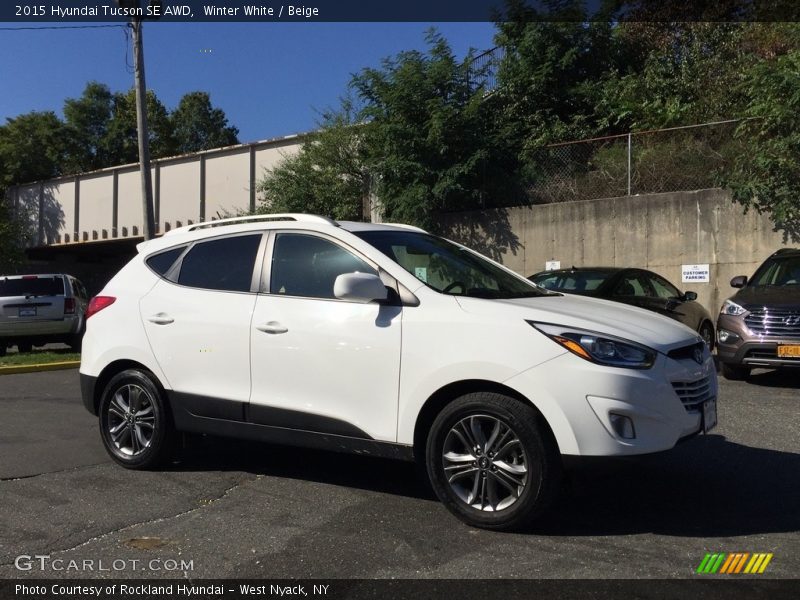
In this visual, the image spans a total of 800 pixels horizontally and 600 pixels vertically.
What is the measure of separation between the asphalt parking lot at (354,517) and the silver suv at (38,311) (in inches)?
335

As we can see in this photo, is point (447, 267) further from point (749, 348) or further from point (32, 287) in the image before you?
point (32, 287)

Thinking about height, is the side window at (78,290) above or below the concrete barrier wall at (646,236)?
below

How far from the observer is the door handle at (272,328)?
16.3 feet

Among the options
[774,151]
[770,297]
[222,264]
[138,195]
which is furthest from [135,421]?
[138,195]

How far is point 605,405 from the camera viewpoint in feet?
13.1

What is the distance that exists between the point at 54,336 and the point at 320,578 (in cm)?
1273

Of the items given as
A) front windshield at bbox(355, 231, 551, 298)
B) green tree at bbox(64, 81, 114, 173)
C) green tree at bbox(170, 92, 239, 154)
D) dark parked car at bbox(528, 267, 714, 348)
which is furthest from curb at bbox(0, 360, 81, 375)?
green tree at bbox(170, 92, 239, 154)

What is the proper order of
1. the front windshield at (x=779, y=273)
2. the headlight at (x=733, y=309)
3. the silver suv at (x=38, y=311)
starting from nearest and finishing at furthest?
1. the headlight at (x=733, y=309)
2. the front windshield at (x=779, y=273)
3. the silver suv at (x=38, y=311)

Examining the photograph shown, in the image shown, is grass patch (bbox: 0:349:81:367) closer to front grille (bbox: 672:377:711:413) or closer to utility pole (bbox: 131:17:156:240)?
utility pole (bbox: 131:17:156:240)

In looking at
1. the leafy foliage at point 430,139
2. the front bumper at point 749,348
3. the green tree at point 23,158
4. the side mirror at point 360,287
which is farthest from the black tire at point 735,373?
the green tree at point 23,158

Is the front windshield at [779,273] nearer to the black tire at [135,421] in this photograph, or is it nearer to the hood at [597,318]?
the hood at [597,318]

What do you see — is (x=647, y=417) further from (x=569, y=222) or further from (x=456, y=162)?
(x=456, y=162)

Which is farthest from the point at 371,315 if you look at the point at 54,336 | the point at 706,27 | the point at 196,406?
the point at 706,27

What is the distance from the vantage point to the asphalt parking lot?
3.89m
